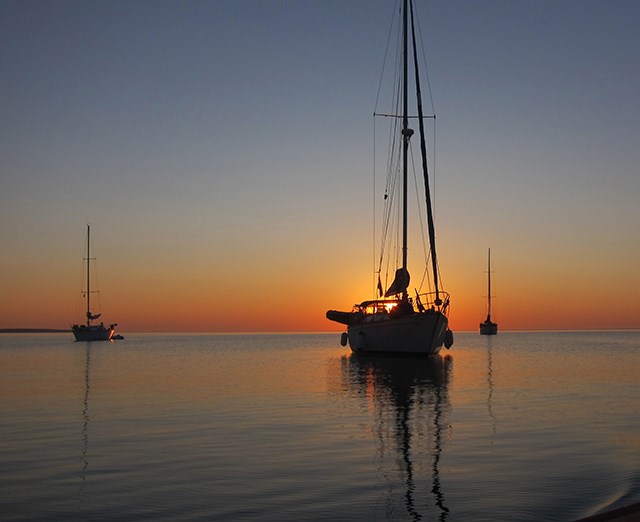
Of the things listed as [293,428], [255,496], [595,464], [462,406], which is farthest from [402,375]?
[255,496]

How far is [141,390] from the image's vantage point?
123ft

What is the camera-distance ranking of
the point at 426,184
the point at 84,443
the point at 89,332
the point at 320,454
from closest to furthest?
the point at 320,454 < the point at 84,443 < the point at 426,184 < the point at 89,332

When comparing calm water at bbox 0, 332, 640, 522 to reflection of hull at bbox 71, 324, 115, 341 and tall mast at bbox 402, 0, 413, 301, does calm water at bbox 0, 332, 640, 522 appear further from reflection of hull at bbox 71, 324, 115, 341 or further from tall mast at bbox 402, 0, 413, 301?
reflection of hull at bbox 71, 324, 115, 341

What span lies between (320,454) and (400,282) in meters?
44.0

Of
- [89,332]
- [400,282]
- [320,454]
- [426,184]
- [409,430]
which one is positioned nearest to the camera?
[320,454]

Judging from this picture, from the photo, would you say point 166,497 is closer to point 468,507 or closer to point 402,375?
point 468,507

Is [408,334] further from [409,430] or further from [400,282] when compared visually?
[409,430]

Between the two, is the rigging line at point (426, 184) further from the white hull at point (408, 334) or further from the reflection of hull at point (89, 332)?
the reflection of hull at point (89, 332)

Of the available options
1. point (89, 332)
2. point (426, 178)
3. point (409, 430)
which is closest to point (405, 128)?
point (426, 178)

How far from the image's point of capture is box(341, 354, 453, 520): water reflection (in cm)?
1332

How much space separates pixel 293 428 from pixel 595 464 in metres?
9.83

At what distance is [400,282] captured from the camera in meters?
61.3

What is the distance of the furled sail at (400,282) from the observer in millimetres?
60469

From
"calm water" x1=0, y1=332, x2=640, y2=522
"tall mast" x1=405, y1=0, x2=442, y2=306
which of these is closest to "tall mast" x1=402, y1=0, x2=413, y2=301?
"tall mast" x1=405, y1=0, x2=442, y2=306
